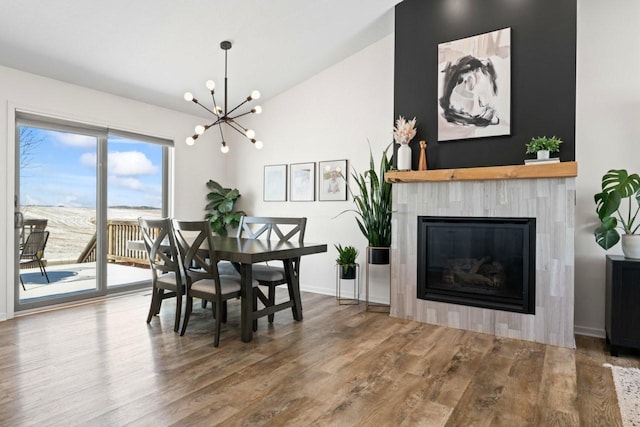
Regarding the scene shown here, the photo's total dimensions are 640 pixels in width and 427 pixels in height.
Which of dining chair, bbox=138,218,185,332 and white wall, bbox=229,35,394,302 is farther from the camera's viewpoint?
white wall, bbox=229,35,394,302

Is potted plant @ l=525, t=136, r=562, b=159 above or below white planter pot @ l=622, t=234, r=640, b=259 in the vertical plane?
above

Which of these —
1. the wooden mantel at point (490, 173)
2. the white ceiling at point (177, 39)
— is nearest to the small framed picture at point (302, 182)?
the white ceiling at point (177, 39)

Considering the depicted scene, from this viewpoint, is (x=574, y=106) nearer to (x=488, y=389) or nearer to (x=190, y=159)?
(x=488, y=389)

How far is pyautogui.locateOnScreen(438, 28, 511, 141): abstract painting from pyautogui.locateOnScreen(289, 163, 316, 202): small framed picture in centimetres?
197

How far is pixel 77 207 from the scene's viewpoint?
4.42 metres

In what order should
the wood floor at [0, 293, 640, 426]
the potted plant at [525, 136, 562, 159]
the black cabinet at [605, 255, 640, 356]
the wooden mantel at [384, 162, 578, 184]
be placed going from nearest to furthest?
the wood floor at [0, 293, 640, 426] < the black cabinet at [605, 255, 640, 356] < the wooden mantel at [384, 162, 578, 184] < the potted plant at [525, 136, 562, 159]

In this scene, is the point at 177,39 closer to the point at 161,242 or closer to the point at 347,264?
the point at 161,242

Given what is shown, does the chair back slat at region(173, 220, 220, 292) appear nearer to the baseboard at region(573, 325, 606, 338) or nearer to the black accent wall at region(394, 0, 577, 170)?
the black accent wall at region(394, 0, 577, 170)

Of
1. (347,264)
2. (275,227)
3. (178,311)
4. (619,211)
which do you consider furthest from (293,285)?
(619,211)

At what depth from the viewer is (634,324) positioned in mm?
2861

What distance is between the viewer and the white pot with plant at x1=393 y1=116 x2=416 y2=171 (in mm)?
3818

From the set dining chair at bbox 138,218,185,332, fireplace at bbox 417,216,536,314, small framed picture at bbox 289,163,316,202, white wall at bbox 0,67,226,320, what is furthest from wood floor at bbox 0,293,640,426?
small framed picture at bbox 289,163,316,202

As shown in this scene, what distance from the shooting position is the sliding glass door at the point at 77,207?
13.3 feet

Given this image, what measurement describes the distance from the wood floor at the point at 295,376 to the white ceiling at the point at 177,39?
8.52ft
